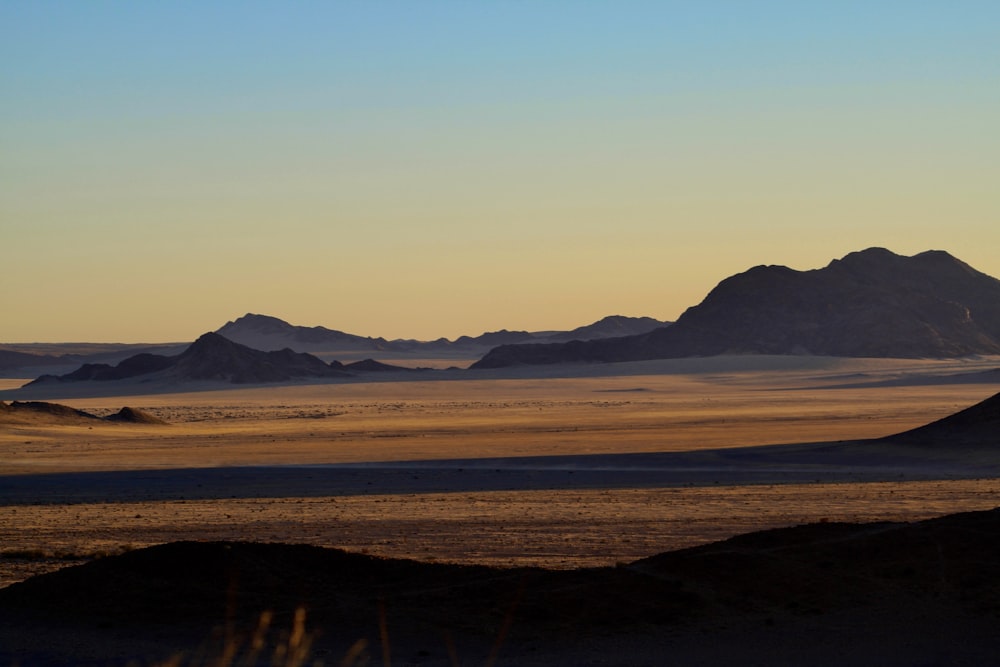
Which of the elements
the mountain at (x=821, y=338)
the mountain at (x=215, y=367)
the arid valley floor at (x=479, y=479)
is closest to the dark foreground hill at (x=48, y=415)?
the arid valley floor at (x=479, y=479)

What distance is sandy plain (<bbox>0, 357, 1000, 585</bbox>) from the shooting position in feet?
84.3

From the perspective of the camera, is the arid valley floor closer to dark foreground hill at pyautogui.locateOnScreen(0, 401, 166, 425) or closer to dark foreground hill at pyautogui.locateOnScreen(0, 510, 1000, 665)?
dark foreground hill at pyautogui.locateOnScreen(0, 401, 166, 425)

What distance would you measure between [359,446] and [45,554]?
3502 cm

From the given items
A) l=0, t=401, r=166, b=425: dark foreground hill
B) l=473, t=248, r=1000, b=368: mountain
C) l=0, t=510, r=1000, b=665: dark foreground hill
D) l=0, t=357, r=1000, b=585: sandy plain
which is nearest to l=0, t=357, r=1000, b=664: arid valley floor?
l=0, t=357, r=1000, b=585: sandy plain

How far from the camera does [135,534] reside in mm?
26391

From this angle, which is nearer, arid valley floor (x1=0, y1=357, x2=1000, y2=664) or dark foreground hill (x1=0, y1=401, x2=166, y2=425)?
arid valley floor (x1=0, y1=357, x2=1000, y2=664)

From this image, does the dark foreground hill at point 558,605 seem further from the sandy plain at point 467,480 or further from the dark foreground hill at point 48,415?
the dark foreground hill at point 48,415

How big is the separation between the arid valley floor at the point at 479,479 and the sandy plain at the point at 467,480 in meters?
0.09

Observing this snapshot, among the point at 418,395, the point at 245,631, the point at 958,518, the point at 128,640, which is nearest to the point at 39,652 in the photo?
the point at 128,640

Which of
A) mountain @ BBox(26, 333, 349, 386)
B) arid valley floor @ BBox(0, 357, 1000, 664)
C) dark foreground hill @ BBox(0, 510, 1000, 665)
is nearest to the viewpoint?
dark foreground hill @ BBox(0, 510, 1000, 665)

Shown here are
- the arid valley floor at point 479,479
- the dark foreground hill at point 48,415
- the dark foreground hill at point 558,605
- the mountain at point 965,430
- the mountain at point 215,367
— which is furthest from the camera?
the mountain at point 215,367

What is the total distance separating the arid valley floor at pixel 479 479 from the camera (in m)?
25.6

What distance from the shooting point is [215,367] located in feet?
514

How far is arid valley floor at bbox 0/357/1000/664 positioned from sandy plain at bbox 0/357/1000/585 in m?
0.09
